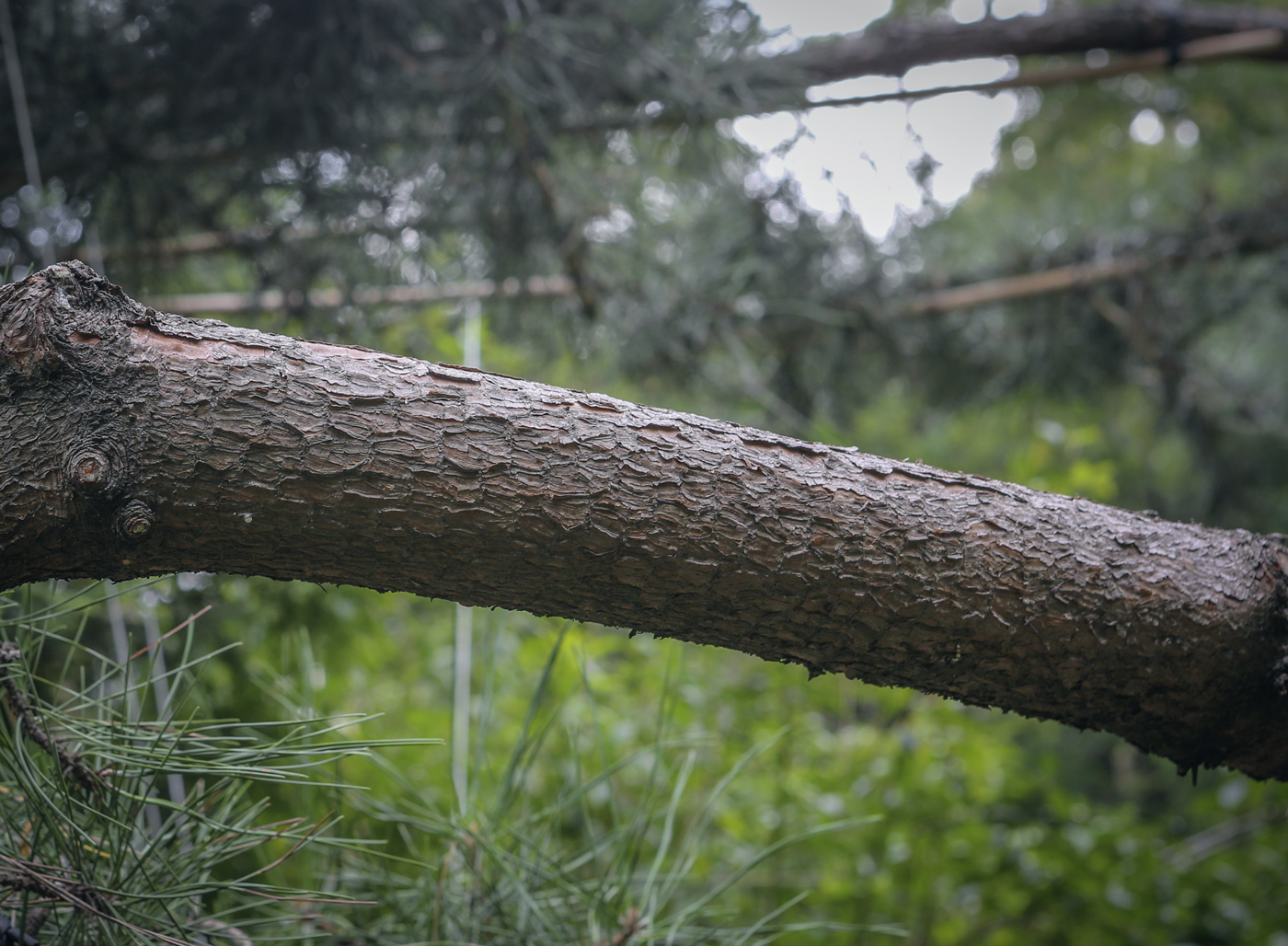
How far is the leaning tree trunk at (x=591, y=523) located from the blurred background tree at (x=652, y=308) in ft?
0.99

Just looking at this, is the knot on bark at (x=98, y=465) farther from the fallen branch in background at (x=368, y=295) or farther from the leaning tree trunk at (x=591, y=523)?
the fallen branch in background at (x=368, y=295)

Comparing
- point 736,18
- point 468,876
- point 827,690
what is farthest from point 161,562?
point 827,690

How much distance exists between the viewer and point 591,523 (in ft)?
1.53

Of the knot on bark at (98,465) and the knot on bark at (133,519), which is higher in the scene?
the knot on bark at (98,465)

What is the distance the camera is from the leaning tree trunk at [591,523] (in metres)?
0.43

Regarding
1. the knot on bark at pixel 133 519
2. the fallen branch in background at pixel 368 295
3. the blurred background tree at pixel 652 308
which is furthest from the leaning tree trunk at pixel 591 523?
the fallen branch in background at pixel 368 295

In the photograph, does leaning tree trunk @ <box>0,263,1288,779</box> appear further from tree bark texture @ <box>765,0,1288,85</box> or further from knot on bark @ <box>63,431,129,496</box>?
tree bark texture @ <box>765,0,1288,85</box>

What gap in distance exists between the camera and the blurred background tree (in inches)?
46.8

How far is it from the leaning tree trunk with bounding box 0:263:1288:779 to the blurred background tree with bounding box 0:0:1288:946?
0.99 feet

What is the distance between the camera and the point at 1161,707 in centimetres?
59

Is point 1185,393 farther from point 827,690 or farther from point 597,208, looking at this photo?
point 597,208

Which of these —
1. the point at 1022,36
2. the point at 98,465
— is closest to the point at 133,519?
the point at 98,465

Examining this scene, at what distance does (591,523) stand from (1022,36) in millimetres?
1604

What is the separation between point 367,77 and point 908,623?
122 cm
